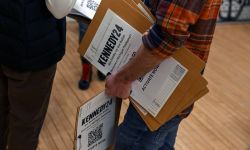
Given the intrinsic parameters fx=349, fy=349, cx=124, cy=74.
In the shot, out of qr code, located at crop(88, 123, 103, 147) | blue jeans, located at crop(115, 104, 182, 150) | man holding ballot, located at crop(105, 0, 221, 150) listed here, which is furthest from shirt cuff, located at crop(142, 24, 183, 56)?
qr code, located at crop(88, 123, 103, 147)

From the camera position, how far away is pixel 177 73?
42.3 inches

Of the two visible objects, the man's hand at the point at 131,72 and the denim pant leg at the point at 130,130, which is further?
the denim pant leg at the point at 130,130

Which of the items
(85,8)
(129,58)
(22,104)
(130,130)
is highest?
(129,58)

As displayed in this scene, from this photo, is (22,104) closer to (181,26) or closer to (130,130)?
(130,130)

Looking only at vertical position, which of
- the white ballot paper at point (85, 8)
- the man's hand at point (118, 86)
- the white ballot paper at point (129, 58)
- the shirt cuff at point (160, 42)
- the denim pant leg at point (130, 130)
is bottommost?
the denim pant leg at point (130, 130)

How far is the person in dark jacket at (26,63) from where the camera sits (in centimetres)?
111

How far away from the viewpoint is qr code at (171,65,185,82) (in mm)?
1064

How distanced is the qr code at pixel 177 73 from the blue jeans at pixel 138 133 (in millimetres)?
175

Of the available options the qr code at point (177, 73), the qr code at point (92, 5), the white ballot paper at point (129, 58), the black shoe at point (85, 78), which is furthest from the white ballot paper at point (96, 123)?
the black shoe at point (85, 78)

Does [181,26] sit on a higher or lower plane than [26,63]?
Result: higher

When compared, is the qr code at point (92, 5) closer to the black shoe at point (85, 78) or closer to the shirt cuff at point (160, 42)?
the shirt cuff at point (160, 42)

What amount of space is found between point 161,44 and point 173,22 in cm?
8

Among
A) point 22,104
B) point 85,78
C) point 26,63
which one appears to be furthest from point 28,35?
point 85,78

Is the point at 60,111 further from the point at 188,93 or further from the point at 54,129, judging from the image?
the point at 188,93
